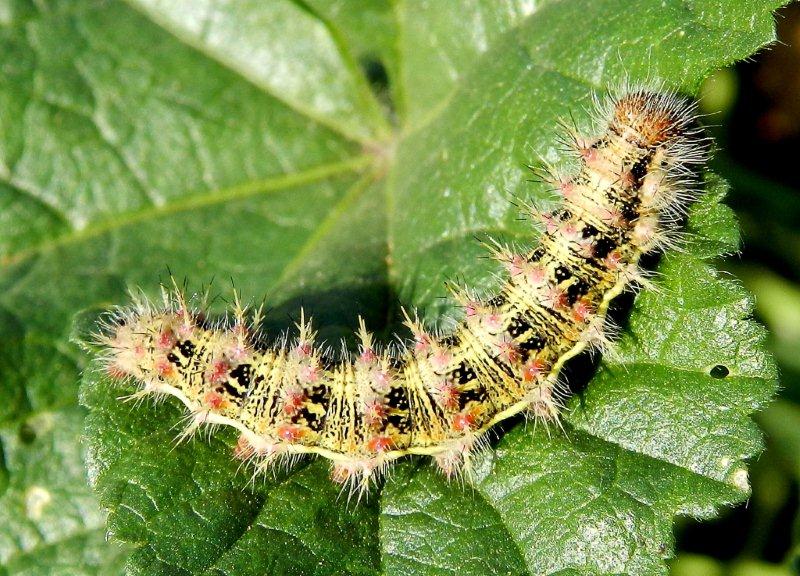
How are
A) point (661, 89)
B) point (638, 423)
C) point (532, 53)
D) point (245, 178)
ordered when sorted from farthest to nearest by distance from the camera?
point (245, 178) → point (532, 53) → point (661, 89) → point (638, 423)

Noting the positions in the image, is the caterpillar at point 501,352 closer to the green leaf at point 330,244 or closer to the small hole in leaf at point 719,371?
the green leaf at point 330,244

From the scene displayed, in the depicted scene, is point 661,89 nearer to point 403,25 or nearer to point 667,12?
point 667,12

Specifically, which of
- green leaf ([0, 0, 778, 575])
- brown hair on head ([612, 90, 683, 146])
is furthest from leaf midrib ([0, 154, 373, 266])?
brown hair on head ([612, 90, 683, 146])

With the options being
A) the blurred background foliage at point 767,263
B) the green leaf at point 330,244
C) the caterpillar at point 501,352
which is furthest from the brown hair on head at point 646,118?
the blurred background foliage at point 767,263

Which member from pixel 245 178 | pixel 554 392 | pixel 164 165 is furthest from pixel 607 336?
pixel 164 165

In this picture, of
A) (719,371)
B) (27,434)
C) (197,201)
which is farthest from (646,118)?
(27,434)

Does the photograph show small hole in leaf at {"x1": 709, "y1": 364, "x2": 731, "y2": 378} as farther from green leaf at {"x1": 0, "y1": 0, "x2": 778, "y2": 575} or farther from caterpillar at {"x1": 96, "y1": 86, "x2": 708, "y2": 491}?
caterpillar at {"x1": 96, "y1": 86, "x2": 708, "y2": 491}

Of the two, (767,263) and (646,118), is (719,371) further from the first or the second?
(767,263)
